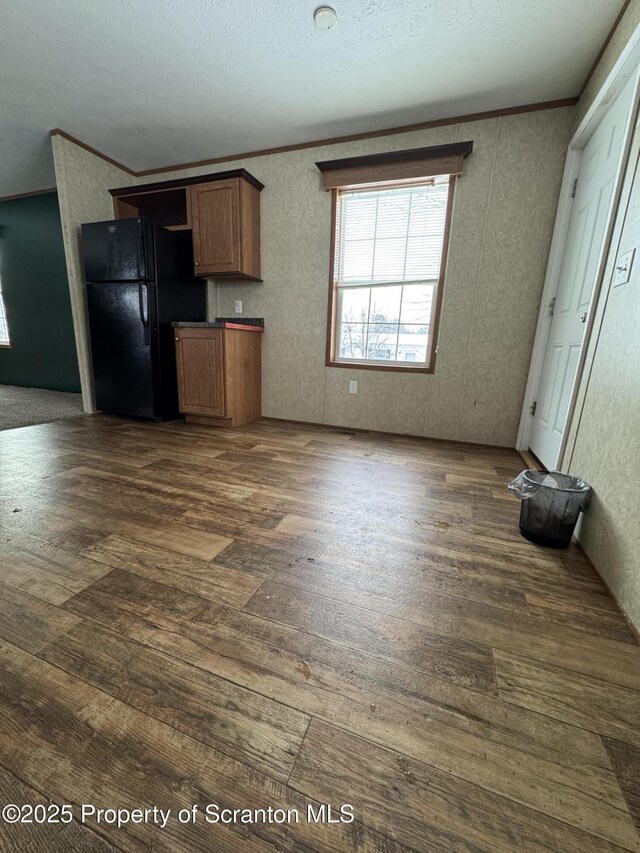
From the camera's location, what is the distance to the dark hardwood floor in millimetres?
581

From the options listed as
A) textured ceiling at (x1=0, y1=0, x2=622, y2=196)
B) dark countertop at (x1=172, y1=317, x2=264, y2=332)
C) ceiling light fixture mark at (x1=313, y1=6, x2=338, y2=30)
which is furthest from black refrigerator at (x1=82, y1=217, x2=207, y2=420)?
ceiling light fixture mark at (x1=313, y1=6, x2=338, y2=30)

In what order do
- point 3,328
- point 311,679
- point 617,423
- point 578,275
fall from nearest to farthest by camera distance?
point 311,679 < point 617,423 < point 578,275 < point 3,328

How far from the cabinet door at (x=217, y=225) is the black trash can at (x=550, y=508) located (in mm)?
2828

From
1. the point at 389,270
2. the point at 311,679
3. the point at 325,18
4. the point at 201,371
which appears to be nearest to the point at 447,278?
the point at 389,270

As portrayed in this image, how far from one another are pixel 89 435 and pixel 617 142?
3831 millimetres

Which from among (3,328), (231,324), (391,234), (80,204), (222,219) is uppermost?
(80,204)

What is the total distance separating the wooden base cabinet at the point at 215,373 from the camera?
2.97 meters

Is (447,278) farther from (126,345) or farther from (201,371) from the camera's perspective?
(126,345)

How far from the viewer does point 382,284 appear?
290cm

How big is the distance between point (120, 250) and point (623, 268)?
137 inches

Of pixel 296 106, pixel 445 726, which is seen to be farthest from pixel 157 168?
pixel 445 726

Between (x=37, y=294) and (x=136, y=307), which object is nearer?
(x=136, y=307)

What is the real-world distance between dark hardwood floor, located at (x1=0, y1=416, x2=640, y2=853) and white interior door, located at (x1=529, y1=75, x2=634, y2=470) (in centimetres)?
99

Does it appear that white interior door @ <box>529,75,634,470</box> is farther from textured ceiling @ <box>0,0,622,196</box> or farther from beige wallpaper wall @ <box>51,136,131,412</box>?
beige wallpaper wall @ <box>51,136,131,412</box>
